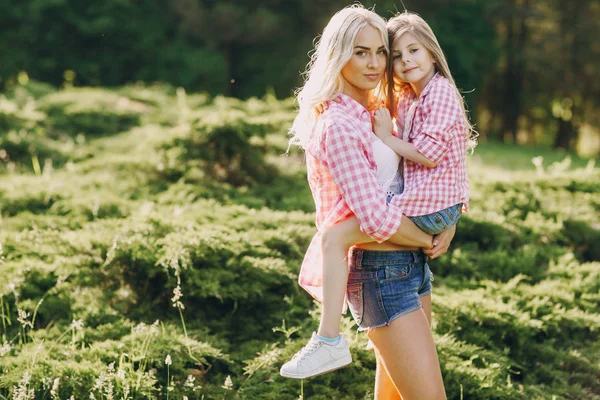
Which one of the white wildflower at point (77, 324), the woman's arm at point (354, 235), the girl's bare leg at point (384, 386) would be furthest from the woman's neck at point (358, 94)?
the white wildflower at point (77, 324)

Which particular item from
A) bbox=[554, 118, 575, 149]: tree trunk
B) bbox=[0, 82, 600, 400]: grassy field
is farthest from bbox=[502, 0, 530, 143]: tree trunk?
bbox=[0, 82, 600, 400]: grassy field

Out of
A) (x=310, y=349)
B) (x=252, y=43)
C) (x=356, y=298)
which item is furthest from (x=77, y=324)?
(x=252, y=43)

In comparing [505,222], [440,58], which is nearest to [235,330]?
[440,58]

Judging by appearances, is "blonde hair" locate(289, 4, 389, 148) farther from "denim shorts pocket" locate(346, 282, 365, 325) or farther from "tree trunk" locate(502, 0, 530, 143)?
"tree trunk" locate(502, 0, 530, 143)

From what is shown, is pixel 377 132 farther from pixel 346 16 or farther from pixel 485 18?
pixel 485 18

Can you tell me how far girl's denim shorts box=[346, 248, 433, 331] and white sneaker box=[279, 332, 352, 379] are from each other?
0.16 meters

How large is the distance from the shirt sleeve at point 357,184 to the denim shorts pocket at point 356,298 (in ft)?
0.83

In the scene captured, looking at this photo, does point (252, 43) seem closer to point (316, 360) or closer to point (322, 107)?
point (322, 107)

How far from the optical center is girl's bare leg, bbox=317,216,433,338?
260 centimetres

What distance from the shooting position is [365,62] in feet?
8.98

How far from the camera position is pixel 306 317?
4.59 metres

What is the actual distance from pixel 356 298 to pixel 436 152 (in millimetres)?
683

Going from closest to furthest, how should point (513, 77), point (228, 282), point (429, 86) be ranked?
point (429, 86) → point (228, 282) → point (513, 77)

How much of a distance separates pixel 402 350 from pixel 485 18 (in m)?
25.4
